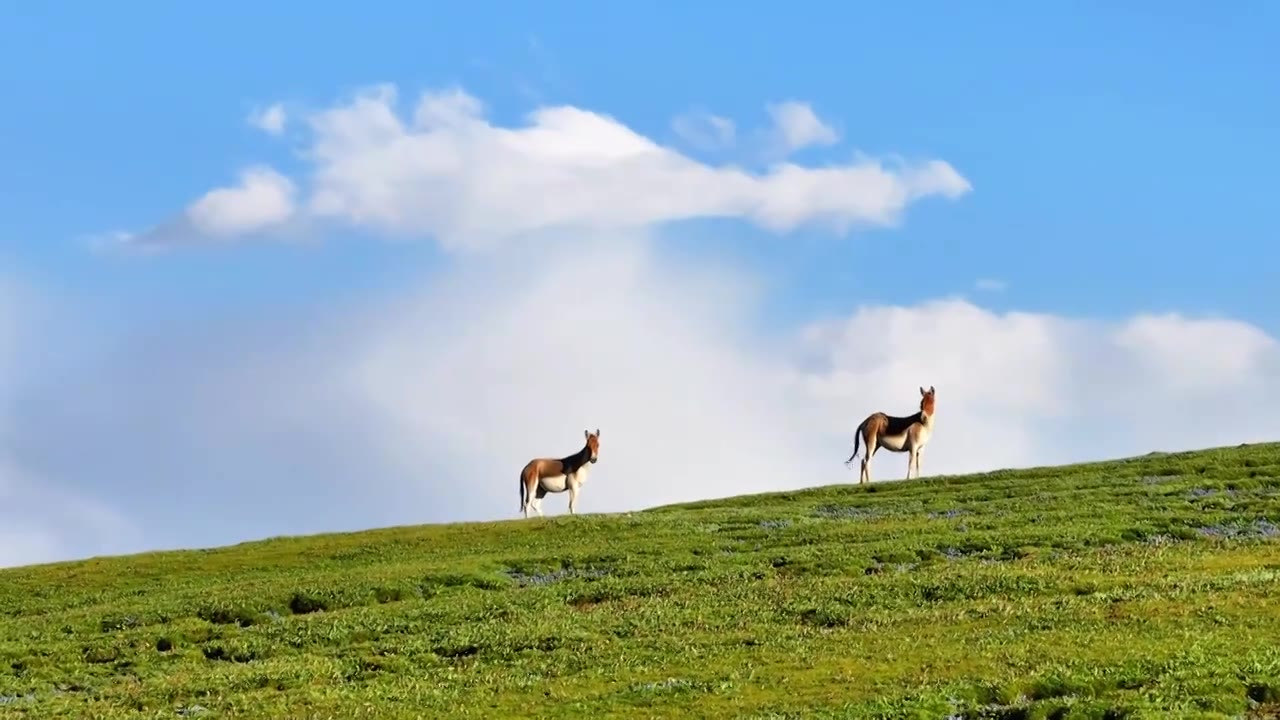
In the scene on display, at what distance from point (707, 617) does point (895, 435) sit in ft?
136

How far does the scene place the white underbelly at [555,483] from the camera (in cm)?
7294

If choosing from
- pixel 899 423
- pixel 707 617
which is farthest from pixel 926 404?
pixel 707 617

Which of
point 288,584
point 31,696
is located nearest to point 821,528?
point 288,584

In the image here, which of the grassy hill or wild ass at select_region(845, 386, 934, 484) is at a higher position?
wild ass at select_region(845, 386, 934, 484)

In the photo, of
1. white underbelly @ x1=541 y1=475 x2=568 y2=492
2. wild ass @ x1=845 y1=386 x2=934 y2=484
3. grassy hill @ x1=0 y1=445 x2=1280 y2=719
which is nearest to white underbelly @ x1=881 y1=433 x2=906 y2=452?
wild ass @ x1=845 y1=386 x2=934 y2=484

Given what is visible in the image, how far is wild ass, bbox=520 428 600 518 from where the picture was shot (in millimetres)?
72500

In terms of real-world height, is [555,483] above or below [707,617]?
above

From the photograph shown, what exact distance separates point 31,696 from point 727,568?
20.4 m

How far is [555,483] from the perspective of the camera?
73000mm

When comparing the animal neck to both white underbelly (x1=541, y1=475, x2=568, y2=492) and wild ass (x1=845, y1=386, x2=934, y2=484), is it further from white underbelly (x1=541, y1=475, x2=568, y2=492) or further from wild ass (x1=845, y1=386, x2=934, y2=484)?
wild ass (x1=845, y1=386, x2=934, y2=484)

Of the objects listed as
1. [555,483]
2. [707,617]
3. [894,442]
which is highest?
[894,442]

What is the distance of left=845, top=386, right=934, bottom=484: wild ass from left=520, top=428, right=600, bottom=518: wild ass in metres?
13.0

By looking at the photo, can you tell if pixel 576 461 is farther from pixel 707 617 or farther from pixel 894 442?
→ pixel 707 617

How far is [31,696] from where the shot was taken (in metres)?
31.8
